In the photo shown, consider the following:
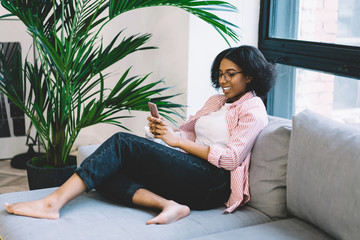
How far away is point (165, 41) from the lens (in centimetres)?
302

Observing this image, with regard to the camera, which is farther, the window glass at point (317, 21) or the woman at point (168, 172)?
the window glass at point (317, 21)

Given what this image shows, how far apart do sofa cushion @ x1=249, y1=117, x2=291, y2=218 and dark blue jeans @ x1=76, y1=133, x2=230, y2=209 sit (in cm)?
13

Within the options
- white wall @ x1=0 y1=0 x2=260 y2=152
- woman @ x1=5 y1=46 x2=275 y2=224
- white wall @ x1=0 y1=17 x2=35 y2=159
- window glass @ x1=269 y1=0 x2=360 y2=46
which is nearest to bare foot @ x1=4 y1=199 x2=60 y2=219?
woman @ x1=5 y1=46 x2=275 y2=224

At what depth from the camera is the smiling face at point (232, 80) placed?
2137mm

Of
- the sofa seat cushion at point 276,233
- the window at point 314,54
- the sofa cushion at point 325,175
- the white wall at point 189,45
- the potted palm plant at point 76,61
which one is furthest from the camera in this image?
the white wall at point 189,45

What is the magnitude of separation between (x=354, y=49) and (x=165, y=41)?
122cm

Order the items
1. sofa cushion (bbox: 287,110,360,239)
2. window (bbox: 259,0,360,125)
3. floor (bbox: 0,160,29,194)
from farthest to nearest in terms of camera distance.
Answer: floor (bbox: 0,160,29,194)
window (bbox: 259,0,360,125)
sofa cushion (bbox: 287,110,360,239)

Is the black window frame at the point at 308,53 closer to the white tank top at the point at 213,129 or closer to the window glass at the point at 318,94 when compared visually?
the window glass at the point at 318,94

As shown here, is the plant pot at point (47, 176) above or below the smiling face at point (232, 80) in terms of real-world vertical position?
below

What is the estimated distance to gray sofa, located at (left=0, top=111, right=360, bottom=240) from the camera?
158 centimetres

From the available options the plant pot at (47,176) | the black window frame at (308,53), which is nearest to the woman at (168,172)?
the black window frame at (308,53)

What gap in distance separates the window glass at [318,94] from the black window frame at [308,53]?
0.20 feet

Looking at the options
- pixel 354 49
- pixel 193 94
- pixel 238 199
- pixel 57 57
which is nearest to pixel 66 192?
pixel 238 199

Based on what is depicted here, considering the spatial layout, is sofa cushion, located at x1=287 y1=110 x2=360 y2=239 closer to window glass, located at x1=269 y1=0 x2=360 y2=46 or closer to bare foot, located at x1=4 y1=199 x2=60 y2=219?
window glass, located at x1=269 y1=0 x2=360 y2=46
